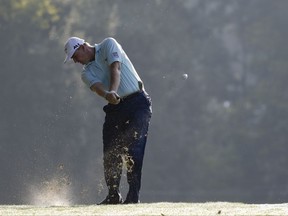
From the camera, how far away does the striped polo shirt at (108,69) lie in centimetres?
1250

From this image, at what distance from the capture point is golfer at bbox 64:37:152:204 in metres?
12.5

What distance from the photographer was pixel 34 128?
48.7 metres

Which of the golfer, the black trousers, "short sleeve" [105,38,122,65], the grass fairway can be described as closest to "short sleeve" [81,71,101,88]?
the golfer

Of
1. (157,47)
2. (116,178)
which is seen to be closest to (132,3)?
(157,47)

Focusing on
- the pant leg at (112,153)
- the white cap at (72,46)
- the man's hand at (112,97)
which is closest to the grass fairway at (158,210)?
the pant leg at (112,153)

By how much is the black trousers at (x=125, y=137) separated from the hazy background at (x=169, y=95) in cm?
2559

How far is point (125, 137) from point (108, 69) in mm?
820

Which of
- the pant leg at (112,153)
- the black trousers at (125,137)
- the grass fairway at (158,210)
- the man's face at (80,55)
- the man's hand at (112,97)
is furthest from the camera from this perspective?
the pant leg at (112,153)

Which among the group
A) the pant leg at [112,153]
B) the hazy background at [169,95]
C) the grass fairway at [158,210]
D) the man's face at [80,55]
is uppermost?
the hazy background at [169,95]

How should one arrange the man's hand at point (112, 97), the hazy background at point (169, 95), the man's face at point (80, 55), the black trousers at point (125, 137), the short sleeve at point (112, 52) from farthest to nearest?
1. the hazy background at point (169, 95)
2. the black trousers at point (125, 137)
3. the man's face at point (80, 55)
4. the short sleeve at point (112, 52)
5. the man's hand at point (112, 97)

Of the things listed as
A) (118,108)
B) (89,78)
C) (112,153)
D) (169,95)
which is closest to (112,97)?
(89,78)

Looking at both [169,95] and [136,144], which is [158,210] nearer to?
[136,144]

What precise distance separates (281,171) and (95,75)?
157ft

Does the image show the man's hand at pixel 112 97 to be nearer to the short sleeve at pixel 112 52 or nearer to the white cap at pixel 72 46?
the short sleeve at pixel 112 52
